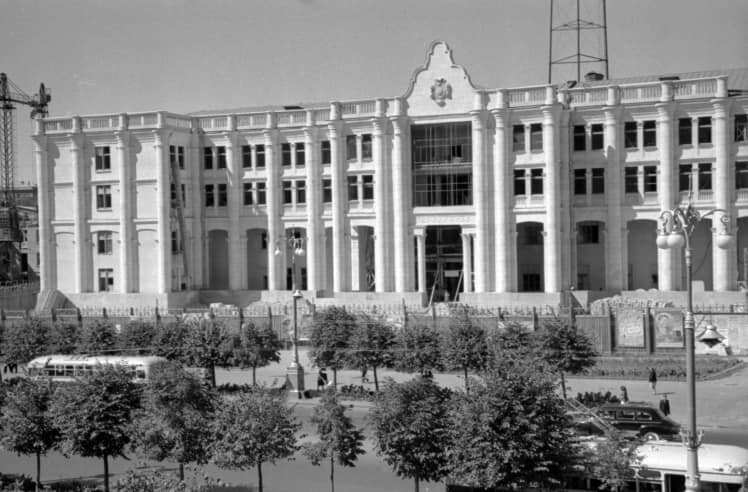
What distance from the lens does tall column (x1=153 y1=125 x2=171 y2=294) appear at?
78.6 m

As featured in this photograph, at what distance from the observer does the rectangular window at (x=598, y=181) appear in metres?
72.6

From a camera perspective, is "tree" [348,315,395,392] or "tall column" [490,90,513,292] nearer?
"tree" [348,315,395,392]

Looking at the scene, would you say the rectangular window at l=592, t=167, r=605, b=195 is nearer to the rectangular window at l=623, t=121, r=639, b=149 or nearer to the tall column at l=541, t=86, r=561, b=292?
the rectangular window at l=623, t=121, r=639, b=149

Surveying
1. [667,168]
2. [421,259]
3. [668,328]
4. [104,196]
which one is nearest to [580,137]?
[667,168]

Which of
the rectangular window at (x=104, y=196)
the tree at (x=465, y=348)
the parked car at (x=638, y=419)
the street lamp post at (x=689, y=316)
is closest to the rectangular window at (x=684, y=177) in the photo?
the tree at (x=465, y=348)

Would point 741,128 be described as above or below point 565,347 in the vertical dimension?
above

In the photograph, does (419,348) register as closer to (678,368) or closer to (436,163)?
(678,368)

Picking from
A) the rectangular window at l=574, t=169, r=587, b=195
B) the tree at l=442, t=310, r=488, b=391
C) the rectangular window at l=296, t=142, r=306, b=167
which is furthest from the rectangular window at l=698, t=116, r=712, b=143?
the rectangular window at l=296, t=142, r=306, b=167

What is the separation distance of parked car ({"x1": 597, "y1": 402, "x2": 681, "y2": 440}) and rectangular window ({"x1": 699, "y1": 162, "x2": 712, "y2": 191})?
37056 millimetres

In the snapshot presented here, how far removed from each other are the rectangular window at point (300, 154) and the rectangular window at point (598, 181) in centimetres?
2205

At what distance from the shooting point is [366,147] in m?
76.8

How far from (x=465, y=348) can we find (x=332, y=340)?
780cm

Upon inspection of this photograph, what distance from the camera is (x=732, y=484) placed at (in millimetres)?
27016

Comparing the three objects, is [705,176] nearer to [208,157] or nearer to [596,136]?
[596,136]
